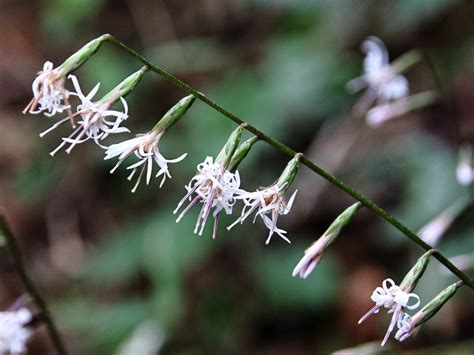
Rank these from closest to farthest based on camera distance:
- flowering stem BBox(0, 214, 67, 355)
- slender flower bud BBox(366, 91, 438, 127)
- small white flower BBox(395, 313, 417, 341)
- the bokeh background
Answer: small white flower BBox(395, 313, 417, 341)
flowering stem BBox(0, 214, 67, 355)
slender flower bud BBox(366, 91, 438, 127)
the bokeh background

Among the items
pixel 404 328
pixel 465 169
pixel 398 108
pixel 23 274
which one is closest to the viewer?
pixel 404 328

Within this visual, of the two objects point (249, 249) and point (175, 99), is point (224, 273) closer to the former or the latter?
point (249, 249)

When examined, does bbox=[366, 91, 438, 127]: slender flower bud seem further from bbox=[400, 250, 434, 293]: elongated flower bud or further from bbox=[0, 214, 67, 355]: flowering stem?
bbox=[0, 214, 67, 355]: flowering stem

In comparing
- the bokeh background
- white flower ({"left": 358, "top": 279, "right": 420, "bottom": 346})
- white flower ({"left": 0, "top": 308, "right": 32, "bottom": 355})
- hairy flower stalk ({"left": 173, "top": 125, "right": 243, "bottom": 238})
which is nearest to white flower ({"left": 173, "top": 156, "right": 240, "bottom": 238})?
hairy flower stalk ({"left": 173, "top": 125, "right": 243, "bottom": 238})

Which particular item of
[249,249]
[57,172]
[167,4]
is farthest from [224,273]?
[167,4]

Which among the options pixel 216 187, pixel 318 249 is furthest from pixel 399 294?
pixel 216 187

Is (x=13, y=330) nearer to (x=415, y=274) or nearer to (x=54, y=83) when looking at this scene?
(x=54, y=83)

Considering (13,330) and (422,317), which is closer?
(422,317)
